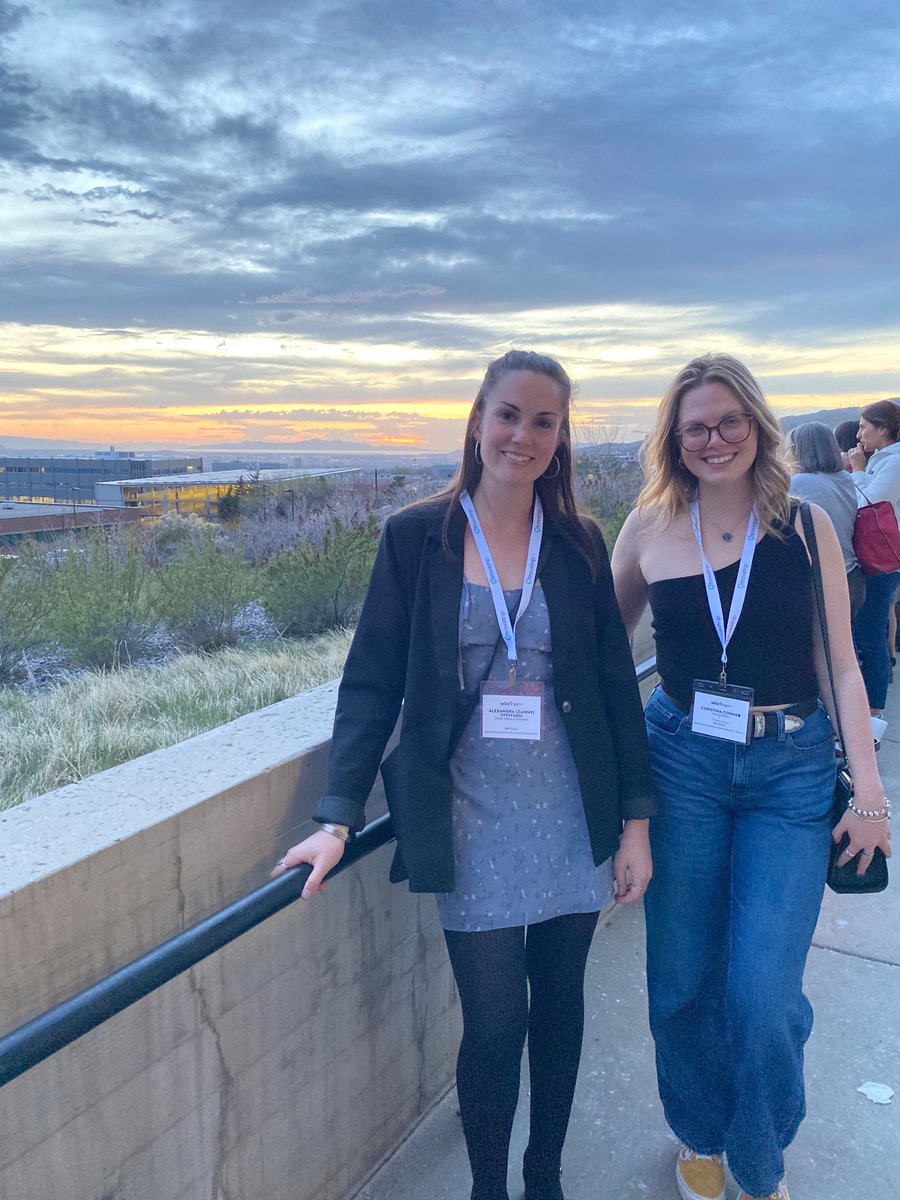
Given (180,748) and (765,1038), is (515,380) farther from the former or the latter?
(765,1038)

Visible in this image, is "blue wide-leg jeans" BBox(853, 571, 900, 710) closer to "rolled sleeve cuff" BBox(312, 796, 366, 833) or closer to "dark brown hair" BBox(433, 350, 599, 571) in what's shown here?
"dark brown hair" BBox(433, 350, 599, 571)

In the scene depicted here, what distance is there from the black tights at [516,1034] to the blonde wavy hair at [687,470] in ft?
3.50

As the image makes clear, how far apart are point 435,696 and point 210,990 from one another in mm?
775

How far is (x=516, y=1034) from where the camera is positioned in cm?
208

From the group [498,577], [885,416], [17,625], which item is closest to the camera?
[498,577]

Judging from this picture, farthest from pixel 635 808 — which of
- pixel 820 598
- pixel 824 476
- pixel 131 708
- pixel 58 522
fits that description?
pixel 58 522

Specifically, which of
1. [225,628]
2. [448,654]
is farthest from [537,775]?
[225,628]

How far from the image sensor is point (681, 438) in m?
2.39

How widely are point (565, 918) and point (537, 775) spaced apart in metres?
0.35

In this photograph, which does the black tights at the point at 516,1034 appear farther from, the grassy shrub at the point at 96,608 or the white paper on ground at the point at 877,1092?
the grassy shrub at the point at 96,608

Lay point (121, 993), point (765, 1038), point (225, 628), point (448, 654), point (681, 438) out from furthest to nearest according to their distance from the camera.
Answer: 1. point (225, 628)
2. point (681, 438)
3. point (765, 1038)
4. point (448, 654)
5. point (121, 993)

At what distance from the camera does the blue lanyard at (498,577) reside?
2.07 m

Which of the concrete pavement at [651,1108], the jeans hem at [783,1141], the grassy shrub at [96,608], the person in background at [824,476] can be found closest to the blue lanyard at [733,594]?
the jeans hem at [783,1141]

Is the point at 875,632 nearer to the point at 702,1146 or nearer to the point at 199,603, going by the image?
the point at 702,1146
